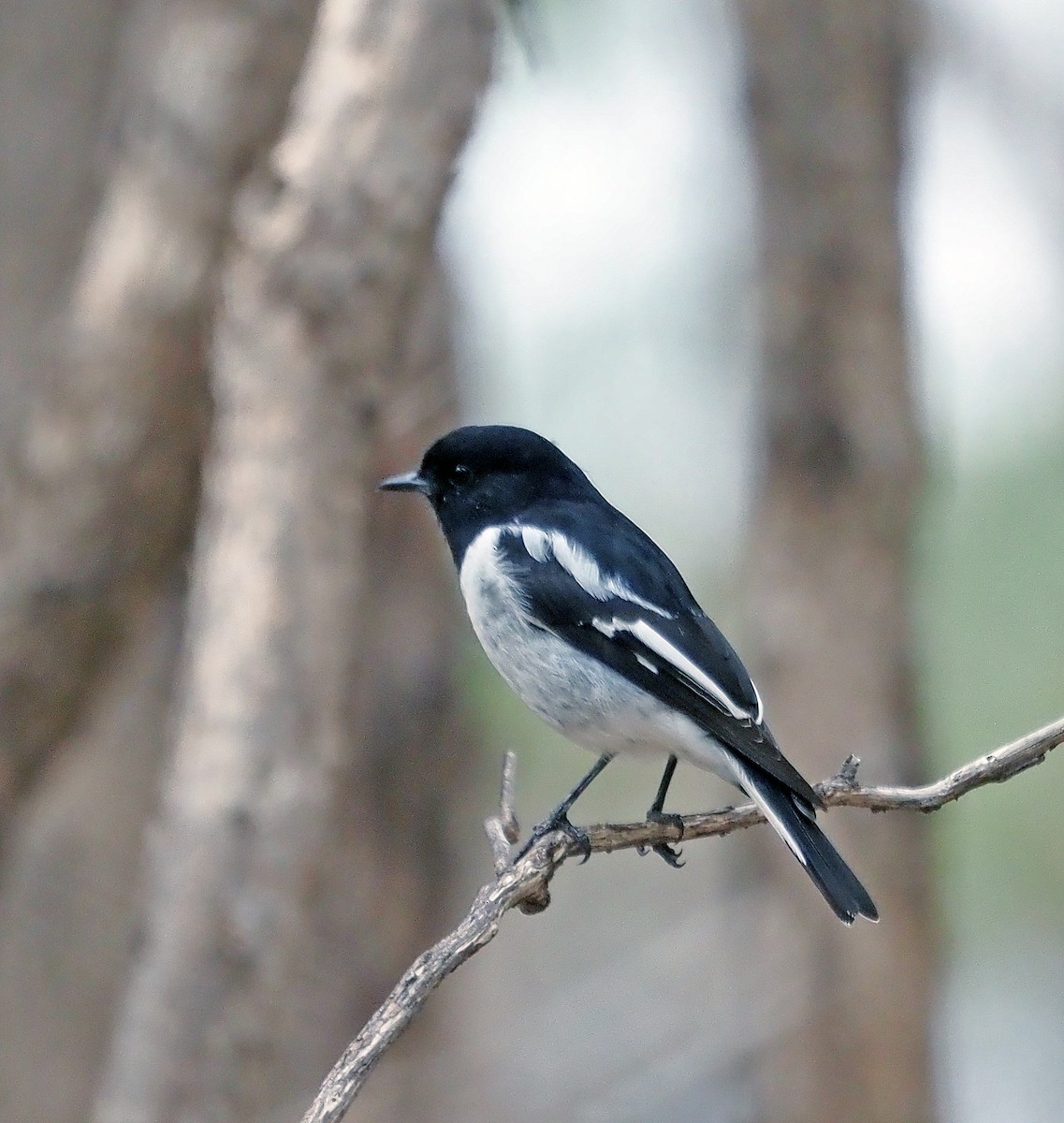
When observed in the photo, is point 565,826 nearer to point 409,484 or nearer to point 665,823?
point 665,823

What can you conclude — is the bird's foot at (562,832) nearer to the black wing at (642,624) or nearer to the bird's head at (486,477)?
the black wing at (642,624)

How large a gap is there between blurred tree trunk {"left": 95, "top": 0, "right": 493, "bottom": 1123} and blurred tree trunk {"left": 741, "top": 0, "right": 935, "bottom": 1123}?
5.61ft

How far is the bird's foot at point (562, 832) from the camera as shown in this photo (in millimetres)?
2537

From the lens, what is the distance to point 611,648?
2910mm

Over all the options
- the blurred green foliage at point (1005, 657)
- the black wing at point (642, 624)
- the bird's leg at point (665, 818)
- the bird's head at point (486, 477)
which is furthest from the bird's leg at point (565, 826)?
the blurred green foliage at point (1005, 657)

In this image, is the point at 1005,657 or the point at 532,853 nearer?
the point at 532,853

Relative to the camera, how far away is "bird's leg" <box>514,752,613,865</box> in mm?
2566

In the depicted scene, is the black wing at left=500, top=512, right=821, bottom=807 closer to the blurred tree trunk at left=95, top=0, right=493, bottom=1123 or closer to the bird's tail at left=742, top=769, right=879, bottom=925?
the bird's tail at left=742, top=769, right=879, bottom=925

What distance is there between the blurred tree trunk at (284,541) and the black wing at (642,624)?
0.90m

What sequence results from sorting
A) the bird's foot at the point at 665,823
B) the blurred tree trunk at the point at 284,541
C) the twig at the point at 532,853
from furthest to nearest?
the blurred tree trunk at the point at 284,541 < the bird's foot at the point at 665,823 < the twig at the point at 532,853

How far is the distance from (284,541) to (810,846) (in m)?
1.84

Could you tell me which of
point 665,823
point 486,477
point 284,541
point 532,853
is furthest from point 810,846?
point 284,541

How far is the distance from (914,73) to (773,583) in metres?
2.16

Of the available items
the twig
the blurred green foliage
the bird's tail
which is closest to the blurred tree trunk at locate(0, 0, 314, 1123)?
the twig
